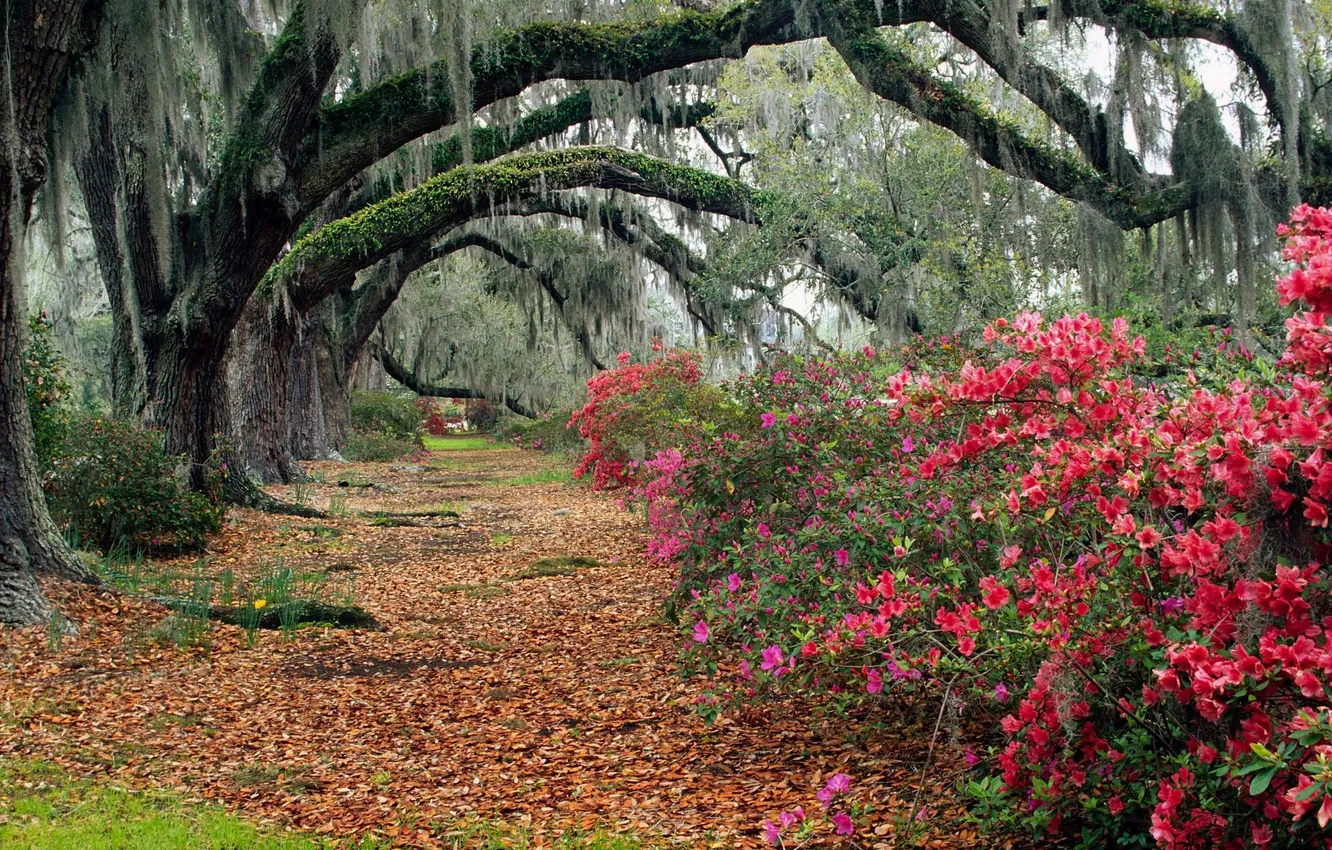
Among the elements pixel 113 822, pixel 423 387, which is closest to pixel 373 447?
pixel 423 387

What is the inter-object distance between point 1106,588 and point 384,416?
68.7ft

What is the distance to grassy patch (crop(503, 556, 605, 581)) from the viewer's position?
668 centimetres

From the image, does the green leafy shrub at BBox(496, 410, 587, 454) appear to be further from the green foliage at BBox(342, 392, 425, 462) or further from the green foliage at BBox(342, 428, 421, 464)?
the green foliage at BBox(342, 428, 421, 464)

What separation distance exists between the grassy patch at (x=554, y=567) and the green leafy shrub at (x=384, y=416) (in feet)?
48.7

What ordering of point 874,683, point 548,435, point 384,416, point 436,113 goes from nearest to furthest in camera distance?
point 874,683 < point 436,113 < point 548,435 < point 384,416

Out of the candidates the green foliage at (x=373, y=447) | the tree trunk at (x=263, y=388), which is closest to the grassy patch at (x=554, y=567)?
the tree trunk at (x=263, y=388)

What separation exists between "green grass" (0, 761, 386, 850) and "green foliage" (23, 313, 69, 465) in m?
3.59

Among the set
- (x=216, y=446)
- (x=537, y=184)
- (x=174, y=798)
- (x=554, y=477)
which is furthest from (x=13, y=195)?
(x=554, y=477)

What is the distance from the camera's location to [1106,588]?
2211mm

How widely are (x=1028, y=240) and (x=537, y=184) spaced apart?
5.00 meters

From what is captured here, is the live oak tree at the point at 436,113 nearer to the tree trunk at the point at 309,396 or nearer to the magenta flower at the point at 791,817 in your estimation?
the magenta flower at the point at 791,817

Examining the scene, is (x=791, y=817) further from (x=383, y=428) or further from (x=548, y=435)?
(x=383, y=428)

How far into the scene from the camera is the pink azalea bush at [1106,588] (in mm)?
1744

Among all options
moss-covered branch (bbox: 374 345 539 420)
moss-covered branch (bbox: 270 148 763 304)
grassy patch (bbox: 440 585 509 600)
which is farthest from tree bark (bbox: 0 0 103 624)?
moss-covered branch (bbox: 374 345 539 420)
